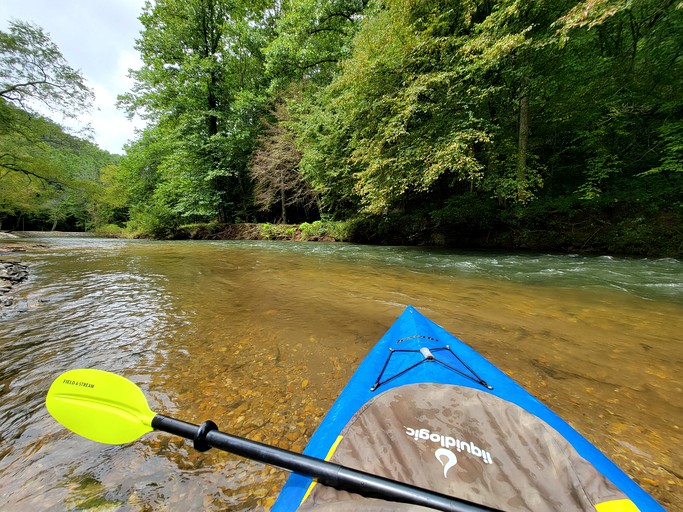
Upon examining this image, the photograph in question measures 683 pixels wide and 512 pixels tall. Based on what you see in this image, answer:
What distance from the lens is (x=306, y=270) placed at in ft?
19.8

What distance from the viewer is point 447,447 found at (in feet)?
3.63

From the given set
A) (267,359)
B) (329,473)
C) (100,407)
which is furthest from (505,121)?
(100,407)

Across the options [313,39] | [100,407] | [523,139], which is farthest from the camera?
[313,39]

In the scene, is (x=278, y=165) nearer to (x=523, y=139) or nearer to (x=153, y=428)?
(x=523, y=139)

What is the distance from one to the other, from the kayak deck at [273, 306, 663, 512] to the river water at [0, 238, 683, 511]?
1.33 feet

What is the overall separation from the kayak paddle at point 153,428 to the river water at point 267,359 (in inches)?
6.8

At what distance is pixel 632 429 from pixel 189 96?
69.4ft

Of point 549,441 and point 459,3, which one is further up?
point 459,3

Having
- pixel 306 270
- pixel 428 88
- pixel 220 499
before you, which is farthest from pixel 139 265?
pixel 428 88

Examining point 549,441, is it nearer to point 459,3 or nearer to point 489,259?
point 489,259

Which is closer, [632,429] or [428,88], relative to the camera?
[632,429]

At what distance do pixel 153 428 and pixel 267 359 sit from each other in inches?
43.0

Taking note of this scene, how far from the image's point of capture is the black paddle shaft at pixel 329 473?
0.76 metres

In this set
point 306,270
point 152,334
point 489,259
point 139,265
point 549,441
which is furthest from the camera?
point 489,259
